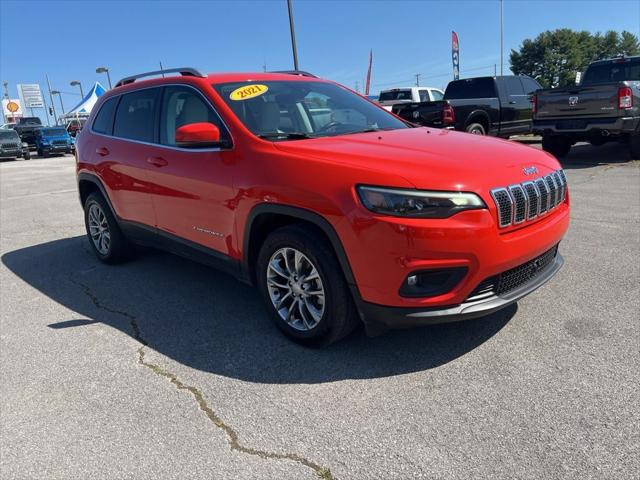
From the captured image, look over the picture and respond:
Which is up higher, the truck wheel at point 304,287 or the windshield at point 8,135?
the windshield at point 8,135

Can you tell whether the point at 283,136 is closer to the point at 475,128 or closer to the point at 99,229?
the point at 99,229

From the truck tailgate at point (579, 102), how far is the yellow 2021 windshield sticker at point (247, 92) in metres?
8.46

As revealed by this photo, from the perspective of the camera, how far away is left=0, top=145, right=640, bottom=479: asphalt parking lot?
2322 millimetres

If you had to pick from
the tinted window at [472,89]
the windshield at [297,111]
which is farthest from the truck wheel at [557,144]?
the windshield at [297,111]

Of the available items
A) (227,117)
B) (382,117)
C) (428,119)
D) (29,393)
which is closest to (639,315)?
(382,117)

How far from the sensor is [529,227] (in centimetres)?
299

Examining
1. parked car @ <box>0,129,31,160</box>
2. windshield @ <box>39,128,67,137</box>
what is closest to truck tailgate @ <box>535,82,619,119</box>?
parked car @ <box>0,129,31,160</box>

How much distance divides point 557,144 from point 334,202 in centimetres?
1082

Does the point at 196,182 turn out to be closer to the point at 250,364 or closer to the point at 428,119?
the point at 250,364

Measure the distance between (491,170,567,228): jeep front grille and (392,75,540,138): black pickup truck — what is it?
860 cm

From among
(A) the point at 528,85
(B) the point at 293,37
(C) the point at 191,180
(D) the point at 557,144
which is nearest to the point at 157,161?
(C) the point at 191,180

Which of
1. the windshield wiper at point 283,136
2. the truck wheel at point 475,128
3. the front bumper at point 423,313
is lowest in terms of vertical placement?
the front bumper at point 423,313

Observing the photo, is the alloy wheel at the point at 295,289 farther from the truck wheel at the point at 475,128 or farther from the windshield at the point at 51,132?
the windshield at the point at 51,132

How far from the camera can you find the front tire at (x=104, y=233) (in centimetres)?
525
